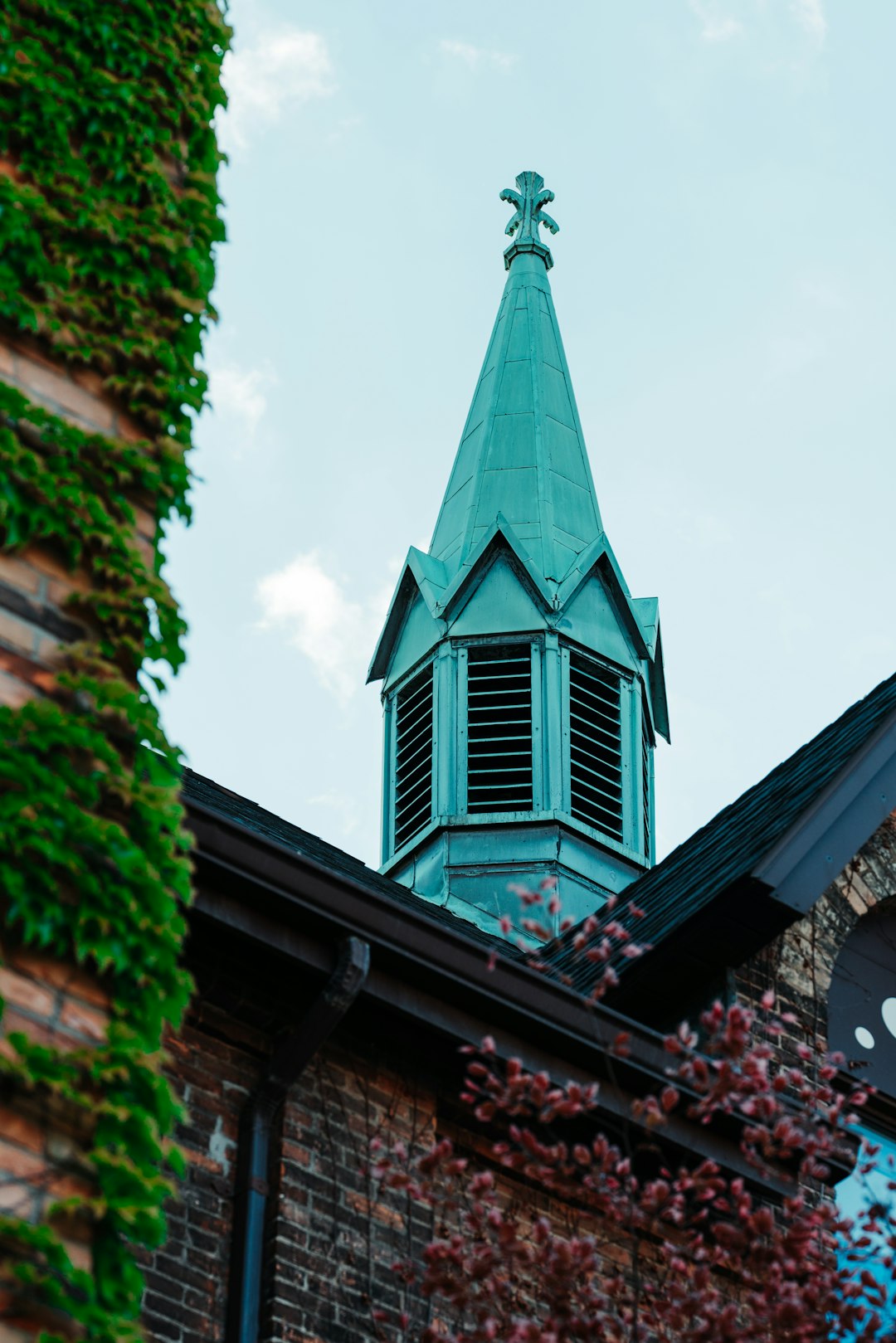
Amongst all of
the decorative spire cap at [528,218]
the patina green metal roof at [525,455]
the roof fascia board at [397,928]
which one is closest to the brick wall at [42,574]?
the roof fascia board at [397,928]

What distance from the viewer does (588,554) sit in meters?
21.9

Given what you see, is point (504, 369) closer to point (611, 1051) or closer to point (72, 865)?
point (611, 1051)

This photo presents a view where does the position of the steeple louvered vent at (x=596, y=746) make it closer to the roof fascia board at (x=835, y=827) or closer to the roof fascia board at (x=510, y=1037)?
the roof fascia board at (x=835, y=827)

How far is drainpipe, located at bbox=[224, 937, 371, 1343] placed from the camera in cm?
796

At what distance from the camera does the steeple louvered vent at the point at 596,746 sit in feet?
66.7

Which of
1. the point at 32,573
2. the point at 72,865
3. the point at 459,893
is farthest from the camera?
the point at 459,893

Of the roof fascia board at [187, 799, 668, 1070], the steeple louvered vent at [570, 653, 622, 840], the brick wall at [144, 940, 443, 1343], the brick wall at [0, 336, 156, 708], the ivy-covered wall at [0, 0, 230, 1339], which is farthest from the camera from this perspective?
the steeple louvered vent at [570, 653, 622, 840]

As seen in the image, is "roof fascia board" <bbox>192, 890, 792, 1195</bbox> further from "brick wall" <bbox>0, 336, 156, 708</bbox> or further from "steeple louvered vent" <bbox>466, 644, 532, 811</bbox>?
"steeple louvered vent" <bbox>466, 644, 532, 811</bbox>

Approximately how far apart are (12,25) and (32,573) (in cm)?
192

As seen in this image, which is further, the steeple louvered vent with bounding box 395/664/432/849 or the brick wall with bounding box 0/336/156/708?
the steeple louvered vent with bounding box 395/664/432/849

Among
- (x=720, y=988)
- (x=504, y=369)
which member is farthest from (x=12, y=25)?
(x=504, y=369)

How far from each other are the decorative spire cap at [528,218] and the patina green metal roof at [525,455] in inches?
22.3

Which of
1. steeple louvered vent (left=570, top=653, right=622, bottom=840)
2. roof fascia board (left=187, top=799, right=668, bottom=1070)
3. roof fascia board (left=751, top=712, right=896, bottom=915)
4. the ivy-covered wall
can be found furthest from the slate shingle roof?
steeple louvered vent (left=570, top=653, right=622, bottom=840)

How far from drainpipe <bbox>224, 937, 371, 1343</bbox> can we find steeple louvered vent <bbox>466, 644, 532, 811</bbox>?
11.6m
